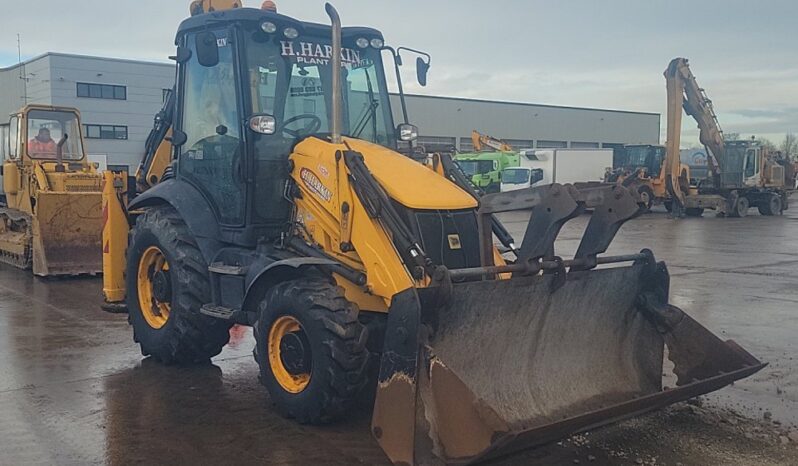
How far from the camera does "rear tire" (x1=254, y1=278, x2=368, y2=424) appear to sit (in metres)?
5.05

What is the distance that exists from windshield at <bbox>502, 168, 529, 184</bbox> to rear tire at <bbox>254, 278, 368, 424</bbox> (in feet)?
111

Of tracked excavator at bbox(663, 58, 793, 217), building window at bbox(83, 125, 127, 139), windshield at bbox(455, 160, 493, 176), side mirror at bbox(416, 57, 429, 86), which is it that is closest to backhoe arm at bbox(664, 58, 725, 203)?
tracked excavator at bbox(663, 58, 793, 217)

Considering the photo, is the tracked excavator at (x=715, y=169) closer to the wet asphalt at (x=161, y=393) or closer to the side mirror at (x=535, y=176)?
the side mirror at (x=535, y=176)

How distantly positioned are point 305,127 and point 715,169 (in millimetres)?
27518

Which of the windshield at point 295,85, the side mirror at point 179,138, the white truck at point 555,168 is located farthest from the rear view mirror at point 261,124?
the white truck at point 555,168

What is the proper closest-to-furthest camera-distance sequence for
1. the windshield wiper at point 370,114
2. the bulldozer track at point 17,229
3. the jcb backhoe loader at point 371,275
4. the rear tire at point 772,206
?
the jcb backhoe loader at point 371,275 < the windshield wiper at point 370,114 < the bulldozer track at point 17,229 < the rear tire at point 772,206

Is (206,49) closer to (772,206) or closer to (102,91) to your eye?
(772,206)

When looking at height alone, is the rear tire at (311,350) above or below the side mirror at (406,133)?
below

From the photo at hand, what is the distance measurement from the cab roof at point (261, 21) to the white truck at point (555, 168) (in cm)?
3216

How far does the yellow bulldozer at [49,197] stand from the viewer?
12.4 m

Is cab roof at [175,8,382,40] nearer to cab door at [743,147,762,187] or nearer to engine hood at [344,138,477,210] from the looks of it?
engine hood at [344,138,477,210]

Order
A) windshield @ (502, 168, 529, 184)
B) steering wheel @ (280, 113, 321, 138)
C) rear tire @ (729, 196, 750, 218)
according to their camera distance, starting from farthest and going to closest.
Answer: windshield @ (502, 168, 529, 184) < rear tire @ (729, 196, 750, 218) < steering wheel @ (280, 113, 321, 138)

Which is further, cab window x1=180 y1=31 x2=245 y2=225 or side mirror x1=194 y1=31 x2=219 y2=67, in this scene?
cab window x1=180 y1=31 x2=245 y2=225

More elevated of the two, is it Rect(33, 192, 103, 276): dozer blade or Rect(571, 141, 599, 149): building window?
Rect(571, 141, 599, 149): building window
